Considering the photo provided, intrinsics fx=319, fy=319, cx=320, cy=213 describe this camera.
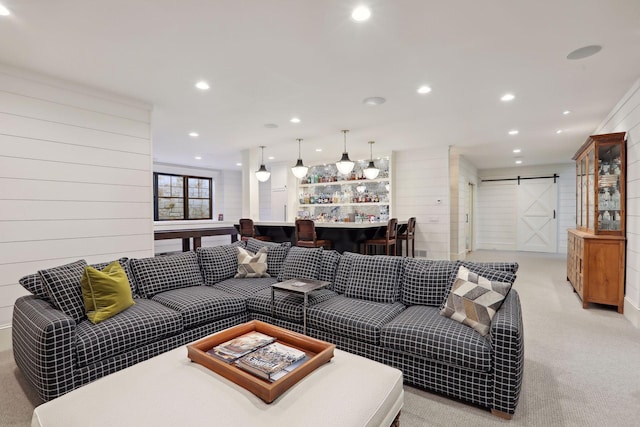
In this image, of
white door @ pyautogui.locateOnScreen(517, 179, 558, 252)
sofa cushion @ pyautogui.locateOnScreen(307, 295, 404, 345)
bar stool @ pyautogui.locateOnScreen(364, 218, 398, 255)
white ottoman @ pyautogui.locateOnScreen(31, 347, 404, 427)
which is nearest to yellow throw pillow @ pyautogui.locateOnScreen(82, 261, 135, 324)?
white ottoman @ pyautogui.locateOnScreen(31, 347, 404, 427)

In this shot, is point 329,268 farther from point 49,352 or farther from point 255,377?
point 49,352

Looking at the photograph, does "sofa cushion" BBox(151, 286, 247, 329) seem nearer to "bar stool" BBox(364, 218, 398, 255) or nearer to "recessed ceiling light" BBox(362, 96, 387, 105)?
"recessed ceiling light" BBox(362, 96, 387, 105)

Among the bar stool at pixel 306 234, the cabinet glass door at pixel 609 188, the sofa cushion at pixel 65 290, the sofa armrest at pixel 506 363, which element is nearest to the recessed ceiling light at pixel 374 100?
the bar stool at pixel 306 234

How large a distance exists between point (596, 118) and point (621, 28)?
2853 millimetres

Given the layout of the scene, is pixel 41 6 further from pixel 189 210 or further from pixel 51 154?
pixel 189 210

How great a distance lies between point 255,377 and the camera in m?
Result: 1.45

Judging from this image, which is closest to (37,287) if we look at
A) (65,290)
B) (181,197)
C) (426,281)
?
(65,290)

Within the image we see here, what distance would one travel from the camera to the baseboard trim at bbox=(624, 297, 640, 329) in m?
3.25

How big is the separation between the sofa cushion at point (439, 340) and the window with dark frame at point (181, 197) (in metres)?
8.50

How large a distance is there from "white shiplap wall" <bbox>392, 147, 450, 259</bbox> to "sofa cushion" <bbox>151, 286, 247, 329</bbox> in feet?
16.3

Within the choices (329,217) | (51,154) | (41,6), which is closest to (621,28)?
→ (41,6)

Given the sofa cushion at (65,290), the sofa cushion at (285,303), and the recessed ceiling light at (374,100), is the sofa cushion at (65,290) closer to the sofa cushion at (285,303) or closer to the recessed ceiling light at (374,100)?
the sofa cushion at (285,303)

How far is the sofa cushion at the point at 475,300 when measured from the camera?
6.64 feet

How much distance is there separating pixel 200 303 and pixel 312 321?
3.09 ft
